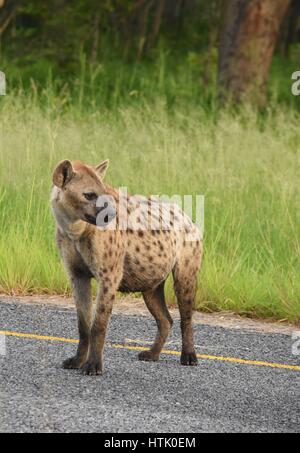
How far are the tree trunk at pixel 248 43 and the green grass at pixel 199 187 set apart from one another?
295cm

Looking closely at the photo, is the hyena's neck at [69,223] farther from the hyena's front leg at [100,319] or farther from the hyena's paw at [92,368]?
the hyena's paw at [92,368]

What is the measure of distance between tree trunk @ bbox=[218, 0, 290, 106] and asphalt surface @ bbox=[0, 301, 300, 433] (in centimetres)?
925

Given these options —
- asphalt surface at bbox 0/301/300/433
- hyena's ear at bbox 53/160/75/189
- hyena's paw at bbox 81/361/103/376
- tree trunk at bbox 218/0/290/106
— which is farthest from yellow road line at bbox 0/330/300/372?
tree trunk at bbox 218/0/290/106

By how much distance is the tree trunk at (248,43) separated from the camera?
17.0m

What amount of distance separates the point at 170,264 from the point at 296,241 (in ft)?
9.96

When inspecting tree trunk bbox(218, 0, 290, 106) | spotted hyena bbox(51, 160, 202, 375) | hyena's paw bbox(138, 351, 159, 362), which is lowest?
hyena's paw bbox(138, 351, 159, 362)

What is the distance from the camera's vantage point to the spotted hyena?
655 cm

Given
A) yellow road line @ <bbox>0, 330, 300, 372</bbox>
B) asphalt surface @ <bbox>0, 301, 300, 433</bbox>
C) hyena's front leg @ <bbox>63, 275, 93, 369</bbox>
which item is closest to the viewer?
asphalt surface @ <bbox>0, 301, 300, 433</bbox>

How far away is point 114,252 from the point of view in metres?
6.70

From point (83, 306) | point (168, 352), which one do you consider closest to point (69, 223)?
point (83, 306)

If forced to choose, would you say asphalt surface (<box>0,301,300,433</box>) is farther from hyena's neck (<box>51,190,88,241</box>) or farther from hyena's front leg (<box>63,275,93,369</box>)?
hyena's neck (<box>51,190,88,241</box>)

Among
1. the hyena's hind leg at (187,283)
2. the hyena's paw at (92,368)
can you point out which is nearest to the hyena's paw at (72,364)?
the hyena's paw at (92,368)
